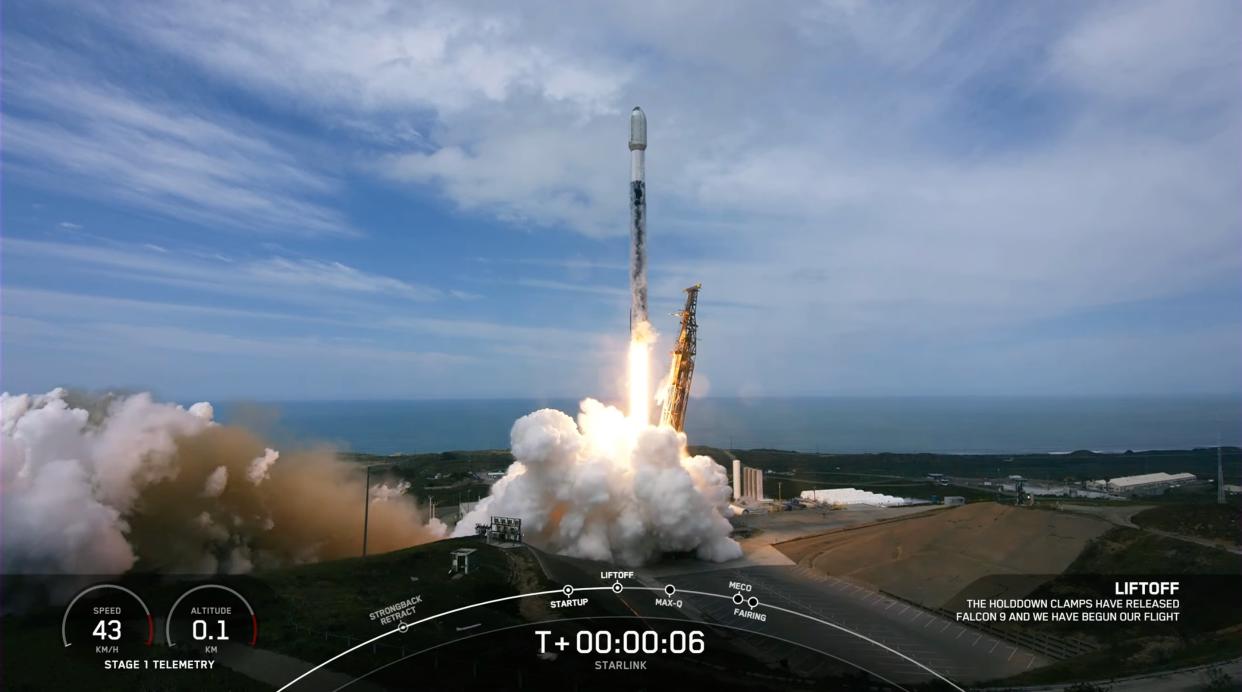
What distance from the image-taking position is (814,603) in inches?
1321

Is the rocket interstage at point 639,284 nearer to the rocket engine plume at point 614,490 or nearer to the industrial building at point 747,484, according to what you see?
the rocket engine plume at point 614,490

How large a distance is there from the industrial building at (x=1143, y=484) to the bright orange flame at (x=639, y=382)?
2408 inches

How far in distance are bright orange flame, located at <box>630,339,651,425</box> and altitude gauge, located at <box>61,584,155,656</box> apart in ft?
99.7

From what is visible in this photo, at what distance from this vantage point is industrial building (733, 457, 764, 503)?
6956 cm

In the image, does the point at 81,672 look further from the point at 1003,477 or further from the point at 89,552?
the point at 1003,477

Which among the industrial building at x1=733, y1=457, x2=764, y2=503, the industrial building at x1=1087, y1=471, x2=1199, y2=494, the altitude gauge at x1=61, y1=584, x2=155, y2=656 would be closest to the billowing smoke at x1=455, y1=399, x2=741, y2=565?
the altitude gauge at x1=61, y1=584, x2=155, y2=656

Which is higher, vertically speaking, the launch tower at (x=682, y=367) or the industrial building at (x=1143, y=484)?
the launch tower at (x=682, y=367)

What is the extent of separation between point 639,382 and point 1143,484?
69.9 m

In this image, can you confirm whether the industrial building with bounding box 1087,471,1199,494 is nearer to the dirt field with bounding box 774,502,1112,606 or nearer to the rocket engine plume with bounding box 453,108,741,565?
the dirt field with bounding box 774,502,1112,606

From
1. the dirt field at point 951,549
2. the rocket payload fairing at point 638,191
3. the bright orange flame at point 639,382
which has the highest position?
the rocket payload fairing at point 638,191

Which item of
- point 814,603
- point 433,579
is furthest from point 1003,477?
point 433,579

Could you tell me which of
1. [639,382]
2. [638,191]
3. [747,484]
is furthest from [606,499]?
[747,484]

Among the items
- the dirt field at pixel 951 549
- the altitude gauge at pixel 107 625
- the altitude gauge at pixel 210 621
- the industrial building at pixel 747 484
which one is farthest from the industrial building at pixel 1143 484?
the altitude gauge at pixel 107 625

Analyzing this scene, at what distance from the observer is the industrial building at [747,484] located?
69.6 meters
